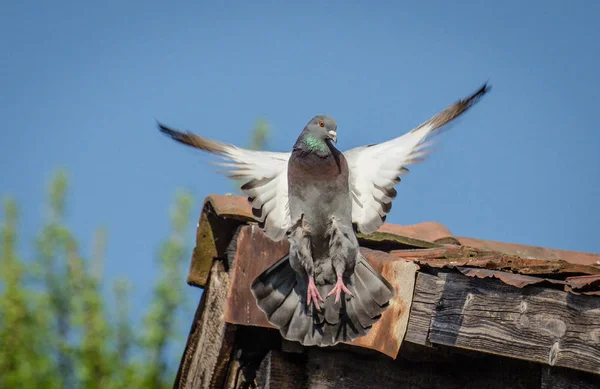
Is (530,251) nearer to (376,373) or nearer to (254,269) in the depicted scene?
(376,373)

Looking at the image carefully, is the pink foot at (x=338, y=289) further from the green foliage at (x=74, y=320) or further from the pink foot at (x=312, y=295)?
the green foliage at (x=74, y=320)

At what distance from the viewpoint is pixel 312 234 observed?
3.69 meters

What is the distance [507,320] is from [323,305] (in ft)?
2.81

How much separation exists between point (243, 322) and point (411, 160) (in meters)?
1.01

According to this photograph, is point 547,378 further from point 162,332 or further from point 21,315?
point 21,315

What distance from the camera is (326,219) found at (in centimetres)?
369

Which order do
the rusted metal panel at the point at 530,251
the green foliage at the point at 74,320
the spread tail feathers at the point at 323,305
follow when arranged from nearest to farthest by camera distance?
the spread tail feathers at the point at 323,305, the rusted metal panel at the point at 530,251, the green foliage at the point at 74,320

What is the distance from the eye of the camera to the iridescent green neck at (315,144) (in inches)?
147

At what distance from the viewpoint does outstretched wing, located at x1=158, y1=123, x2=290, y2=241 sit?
3.81 metres

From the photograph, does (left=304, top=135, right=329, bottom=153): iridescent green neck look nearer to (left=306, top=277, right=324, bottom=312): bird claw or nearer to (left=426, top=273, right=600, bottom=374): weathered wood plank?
(left=306, top=277, right=324, bottom=312): bird claw

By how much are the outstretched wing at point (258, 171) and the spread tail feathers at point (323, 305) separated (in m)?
0.24

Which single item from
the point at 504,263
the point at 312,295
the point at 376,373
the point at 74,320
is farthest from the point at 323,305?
the point at 74,320

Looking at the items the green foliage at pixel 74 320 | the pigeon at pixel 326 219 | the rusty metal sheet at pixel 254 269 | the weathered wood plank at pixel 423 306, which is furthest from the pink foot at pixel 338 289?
the green foliage at pixel 74 320

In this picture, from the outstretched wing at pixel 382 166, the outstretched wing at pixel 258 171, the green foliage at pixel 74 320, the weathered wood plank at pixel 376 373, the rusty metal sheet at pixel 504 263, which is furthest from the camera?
the green foliage at pixel 74 320
